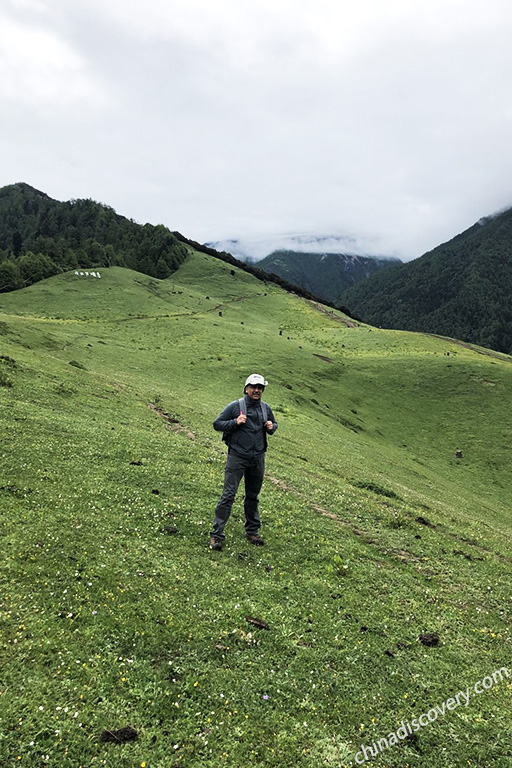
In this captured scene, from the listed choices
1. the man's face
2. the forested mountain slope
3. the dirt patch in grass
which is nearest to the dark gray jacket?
the man's face

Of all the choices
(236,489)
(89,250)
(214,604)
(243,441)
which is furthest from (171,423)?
(89,250)

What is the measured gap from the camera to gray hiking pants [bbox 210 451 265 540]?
11.2 m

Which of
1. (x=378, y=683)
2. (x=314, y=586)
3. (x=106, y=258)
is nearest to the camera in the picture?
(x=378, y=683)

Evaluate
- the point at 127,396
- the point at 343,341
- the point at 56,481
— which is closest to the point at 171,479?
the point at 56,481

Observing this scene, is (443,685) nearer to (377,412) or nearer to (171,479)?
(171,479)

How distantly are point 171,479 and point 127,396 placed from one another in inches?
653

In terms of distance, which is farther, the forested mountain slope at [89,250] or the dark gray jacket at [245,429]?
the forested mountain slope at [89,250]

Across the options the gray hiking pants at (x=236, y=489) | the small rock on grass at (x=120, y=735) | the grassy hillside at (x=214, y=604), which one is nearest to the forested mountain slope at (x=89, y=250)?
the grassy hillside at (x=214, y=604)

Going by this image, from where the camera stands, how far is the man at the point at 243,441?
11242 millimetres

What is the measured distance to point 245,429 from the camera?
11.4 m

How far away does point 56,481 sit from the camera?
13102mm

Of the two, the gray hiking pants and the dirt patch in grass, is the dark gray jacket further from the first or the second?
the dirt patch in grass

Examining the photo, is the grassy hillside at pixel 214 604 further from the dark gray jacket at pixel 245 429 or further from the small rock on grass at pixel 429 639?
the dark gray jacket at pixel 245 429

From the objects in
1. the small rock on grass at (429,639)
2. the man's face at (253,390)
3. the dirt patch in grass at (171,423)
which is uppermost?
the man's face at (253,390)
